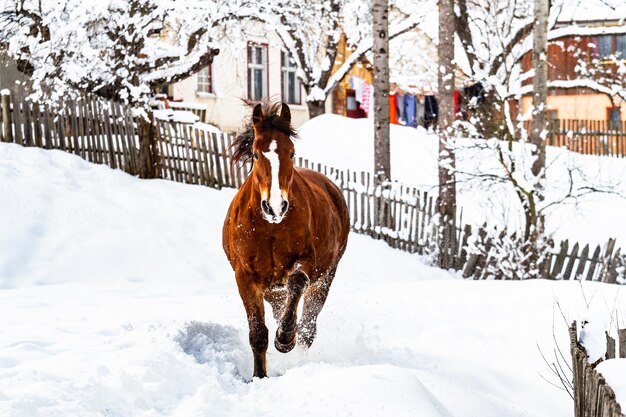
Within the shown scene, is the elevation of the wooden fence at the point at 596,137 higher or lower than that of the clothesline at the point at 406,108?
lower

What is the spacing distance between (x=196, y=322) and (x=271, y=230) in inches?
58.9

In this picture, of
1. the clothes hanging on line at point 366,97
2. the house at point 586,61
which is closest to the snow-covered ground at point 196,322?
the clothes hanging on line at point 366,97

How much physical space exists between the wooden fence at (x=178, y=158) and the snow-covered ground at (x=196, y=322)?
1.32ft

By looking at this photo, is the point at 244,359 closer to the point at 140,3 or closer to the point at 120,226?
the point at 120,226

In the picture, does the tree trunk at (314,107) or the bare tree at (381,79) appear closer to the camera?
the bare tree at (381,79)

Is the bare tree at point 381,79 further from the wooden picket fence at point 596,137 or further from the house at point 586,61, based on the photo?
the house at point 586,61

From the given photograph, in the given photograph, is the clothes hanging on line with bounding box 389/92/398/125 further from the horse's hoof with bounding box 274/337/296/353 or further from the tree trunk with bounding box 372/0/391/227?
the horse's hoof with bounding box 274/337/296/353

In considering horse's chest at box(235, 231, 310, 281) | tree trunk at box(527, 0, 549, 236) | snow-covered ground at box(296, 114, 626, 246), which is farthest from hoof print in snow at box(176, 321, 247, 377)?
snow-covered ground at box(296, 114, 626, 246)

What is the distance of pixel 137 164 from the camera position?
1661cm

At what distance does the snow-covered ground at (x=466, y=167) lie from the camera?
68.2ft

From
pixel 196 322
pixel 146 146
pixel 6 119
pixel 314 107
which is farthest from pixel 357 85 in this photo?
pixel 196 322

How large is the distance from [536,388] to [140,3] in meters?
11.0

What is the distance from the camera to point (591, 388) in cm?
448

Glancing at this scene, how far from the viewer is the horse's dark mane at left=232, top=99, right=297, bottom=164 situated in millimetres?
6383
